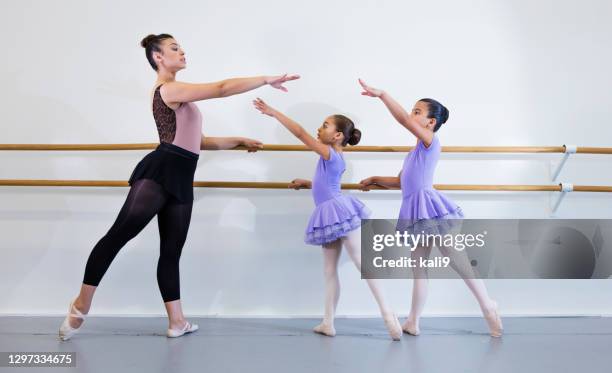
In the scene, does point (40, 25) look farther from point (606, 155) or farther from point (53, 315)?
point (606, 155)

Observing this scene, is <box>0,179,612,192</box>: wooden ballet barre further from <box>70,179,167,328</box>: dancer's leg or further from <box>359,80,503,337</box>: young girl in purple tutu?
<box>70,179,167,328</box>: dancer's leg

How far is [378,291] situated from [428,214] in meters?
0.33

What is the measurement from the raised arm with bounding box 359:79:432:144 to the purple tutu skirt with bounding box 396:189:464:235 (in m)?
0.21

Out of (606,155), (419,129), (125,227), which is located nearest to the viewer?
(125,227)

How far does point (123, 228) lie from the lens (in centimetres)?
179

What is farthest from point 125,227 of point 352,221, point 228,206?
point 352,221

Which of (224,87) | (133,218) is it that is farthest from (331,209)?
(133,218)

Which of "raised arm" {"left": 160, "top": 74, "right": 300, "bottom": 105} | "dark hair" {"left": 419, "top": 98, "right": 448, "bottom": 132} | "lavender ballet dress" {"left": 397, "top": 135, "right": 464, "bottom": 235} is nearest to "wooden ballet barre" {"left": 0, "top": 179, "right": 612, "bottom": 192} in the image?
"lavender ballet dress" {"left": 397, "top": 135, "right": 464, "bottom": 235}

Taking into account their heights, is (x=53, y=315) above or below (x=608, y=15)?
below

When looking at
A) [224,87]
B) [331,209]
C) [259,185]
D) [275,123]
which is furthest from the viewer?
[275,123]

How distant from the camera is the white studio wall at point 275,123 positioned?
2.35m

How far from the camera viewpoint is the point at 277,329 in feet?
6.75

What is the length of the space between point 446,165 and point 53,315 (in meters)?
1.83

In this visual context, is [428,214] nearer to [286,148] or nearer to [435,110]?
[435,110]
